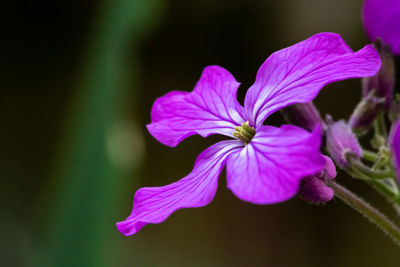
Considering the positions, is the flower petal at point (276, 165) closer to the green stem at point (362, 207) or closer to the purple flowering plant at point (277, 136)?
the purple flowering plant at point (277, 136)

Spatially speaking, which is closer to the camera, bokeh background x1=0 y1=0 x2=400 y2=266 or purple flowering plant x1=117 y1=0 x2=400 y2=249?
purple flowering plant x1=117 y1=0 x2=400 y2=249

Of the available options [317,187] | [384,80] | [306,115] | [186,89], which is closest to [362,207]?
[317,187]

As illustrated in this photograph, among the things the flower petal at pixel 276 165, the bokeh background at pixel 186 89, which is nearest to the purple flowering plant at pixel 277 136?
the flower petal at pixel 276 165

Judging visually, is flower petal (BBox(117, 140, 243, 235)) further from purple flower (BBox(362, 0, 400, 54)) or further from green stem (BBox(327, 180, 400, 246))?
purple flower (BBox(362, 0, 400, 54))

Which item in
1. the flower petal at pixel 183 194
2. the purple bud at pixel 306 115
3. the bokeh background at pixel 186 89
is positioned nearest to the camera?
the flower petal at pixel 183 194

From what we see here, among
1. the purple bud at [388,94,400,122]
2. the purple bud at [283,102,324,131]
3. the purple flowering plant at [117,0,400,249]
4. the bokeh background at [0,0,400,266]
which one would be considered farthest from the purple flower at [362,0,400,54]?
the bokeh background at [0,0,400,266]

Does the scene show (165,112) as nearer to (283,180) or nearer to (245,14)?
(283,180)
